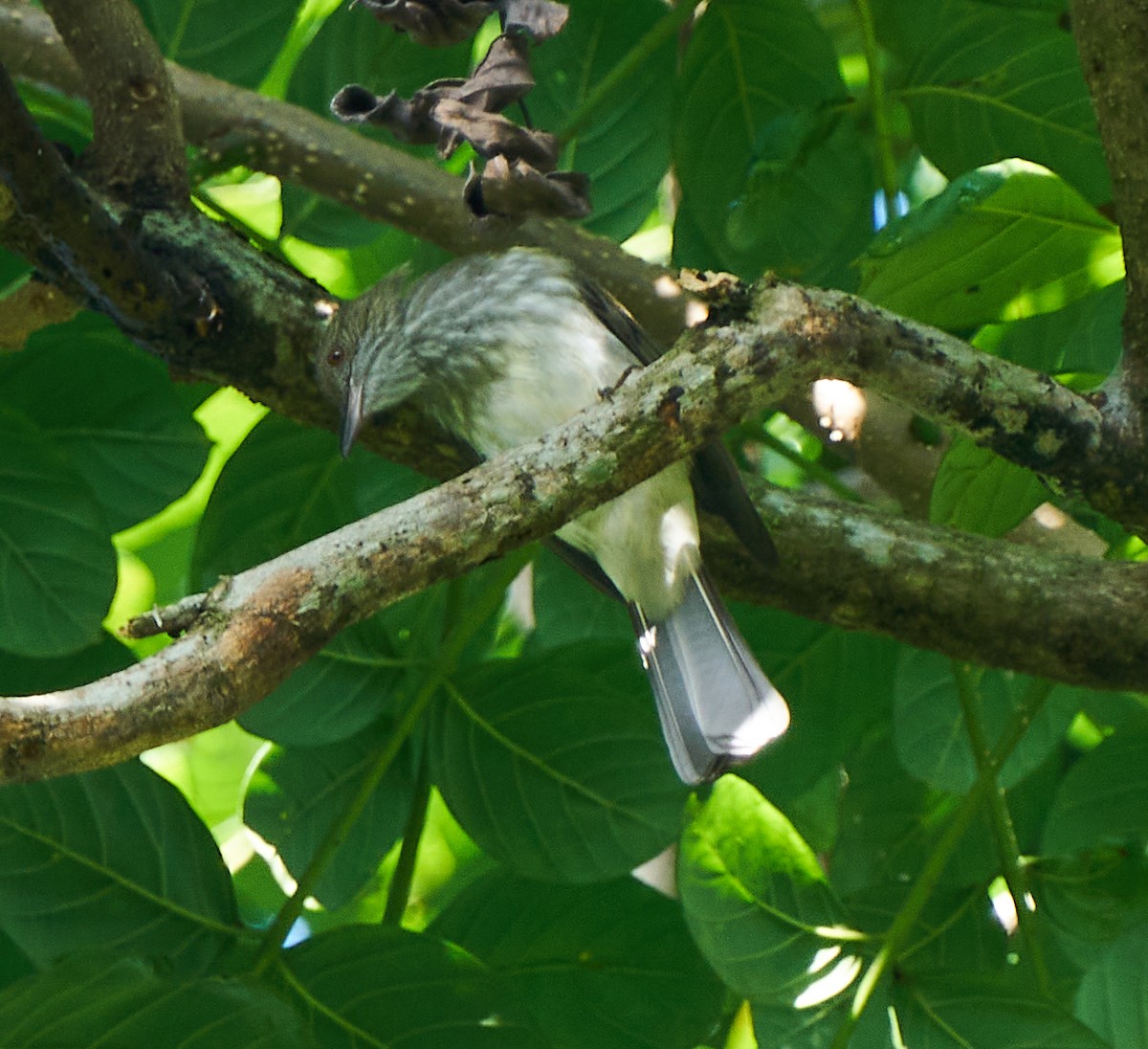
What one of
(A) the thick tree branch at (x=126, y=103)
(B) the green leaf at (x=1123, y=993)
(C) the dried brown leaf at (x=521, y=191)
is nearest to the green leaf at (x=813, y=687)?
(B) the green leaf at (x=1123, y=993)

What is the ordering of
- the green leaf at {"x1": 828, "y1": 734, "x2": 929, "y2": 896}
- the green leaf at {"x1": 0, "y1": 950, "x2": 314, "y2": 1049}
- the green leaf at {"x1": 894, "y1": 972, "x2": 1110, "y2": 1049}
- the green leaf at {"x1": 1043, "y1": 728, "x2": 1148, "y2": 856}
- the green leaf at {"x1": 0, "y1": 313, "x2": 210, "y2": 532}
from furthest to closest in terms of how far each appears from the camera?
the green leaf at {"x1": 828, "y1": 734, "x2": 929, "y2": 896}, the green leaf at {"x1": 0, "y1": 313, "x2": 210, "y2": 532}, the green leaf at {"x1": 1043, "y1": 728, "x2": 1148, "y2": 856}, the green leaf at {"x1": 894, "y1": 972, "x2": 1110, "y2": 1049}, the green leaf at {"x1": 0, "y1": 950, "x2": 314, "y2": 1049}

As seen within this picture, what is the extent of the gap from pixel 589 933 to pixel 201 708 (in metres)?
1.23

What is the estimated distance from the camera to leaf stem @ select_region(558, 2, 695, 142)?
107 inches

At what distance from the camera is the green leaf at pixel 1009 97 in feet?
8.18

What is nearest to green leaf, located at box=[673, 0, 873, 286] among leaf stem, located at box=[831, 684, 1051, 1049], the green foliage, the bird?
the green foliage

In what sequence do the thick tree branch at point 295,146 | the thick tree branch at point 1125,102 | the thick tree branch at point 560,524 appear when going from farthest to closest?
the thick tree branch at point 295,146 < the thick tree branch at point 1125,102 < the thick tree branch at point 560,524

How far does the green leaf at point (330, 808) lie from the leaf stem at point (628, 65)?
1202mm

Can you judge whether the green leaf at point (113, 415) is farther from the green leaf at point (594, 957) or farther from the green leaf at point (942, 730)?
the green leaf at point (942, 730)

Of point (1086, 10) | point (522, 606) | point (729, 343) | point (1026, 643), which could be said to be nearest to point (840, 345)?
point (729, 343)

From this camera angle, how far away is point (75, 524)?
2.43 metres

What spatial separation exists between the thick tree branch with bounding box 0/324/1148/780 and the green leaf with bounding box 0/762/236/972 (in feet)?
2.77

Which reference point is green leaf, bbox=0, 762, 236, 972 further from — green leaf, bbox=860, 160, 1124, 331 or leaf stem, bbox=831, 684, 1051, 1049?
green leaf, bbox=860, 160, 1124, 331

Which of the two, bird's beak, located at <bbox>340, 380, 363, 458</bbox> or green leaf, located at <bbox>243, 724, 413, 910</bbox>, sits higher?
bird's beak, located at <bbox>340, 380, 363, 458</bbox>

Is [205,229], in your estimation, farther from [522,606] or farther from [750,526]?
[522,606]
